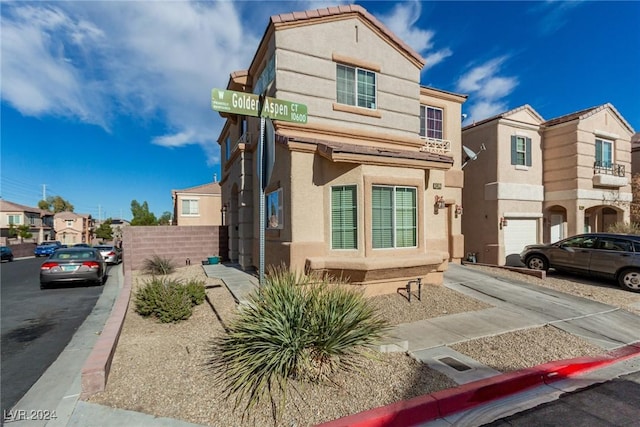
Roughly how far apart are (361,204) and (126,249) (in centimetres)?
1098

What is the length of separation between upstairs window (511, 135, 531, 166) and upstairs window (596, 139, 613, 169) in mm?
4242

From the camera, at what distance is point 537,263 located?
12484mm

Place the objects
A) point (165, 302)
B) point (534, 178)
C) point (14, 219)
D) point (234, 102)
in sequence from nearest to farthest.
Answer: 1. point (234, 102)
2. point (165, 302)
3. point (534, 178)
4. point (14, 219)

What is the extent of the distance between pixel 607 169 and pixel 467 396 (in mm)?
19296

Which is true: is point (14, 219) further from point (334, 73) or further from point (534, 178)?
point (534, 178)

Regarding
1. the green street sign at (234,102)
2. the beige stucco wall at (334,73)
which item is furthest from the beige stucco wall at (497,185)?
the green street sign at (234,102)

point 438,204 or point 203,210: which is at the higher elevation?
point 203,210

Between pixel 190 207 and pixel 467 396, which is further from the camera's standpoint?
pixel 190 207

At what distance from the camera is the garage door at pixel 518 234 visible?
49.3 feet

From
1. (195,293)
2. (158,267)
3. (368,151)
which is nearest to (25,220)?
(158,267)

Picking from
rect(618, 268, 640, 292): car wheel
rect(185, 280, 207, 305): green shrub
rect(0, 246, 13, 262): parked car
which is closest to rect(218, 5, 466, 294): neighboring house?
rect(185, 280, 207, 305): green shrub

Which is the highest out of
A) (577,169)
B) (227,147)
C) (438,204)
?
(227,147)

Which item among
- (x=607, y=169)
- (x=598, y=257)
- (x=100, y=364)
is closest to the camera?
(x=100, y=364)

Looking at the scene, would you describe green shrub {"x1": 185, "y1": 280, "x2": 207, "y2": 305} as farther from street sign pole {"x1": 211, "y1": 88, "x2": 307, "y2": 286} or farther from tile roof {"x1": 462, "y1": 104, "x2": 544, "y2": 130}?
tile roof {"x1": 462, "y1": 104, "x2": 544, "y2": 130}
